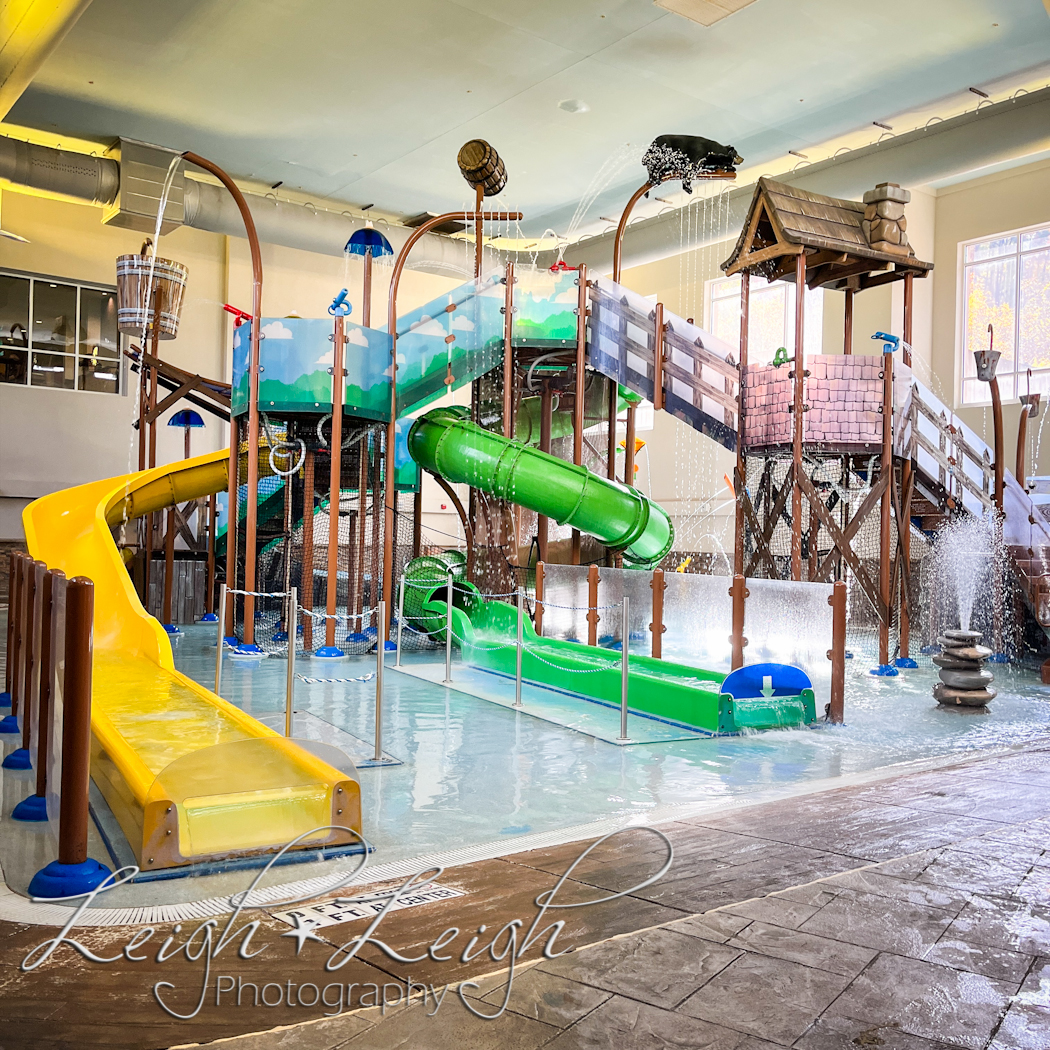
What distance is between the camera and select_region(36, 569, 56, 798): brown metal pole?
166 inches

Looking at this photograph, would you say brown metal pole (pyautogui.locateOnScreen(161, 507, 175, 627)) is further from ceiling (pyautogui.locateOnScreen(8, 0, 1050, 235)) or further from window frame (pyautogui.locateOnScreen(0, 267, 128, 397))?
ceiling (pyautogui.locateOnScreen(8, 0, 1050, 235))

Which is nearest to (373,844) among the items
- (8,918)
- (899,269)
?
(8,918)

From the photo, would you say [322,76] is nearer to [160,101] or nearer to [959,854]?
[160,101]

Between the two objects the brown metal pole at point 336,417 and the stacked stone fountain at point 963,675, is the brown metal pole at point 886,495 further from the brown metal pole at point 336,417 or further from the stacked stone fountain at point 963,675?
the brown metal pole at point 336,417

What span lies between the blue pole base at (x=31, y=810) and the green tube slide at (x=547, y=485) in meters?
6.97

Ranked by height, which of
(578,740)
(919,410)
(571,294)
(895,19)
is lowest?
(578,740)

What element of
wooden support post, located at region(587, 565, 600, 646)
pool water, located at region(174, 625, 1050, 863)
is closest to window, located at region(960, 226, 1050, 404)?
pool water, located at region(174, 625, 1050, 863)

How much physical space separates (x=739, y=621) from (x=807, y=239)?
14.6 ft

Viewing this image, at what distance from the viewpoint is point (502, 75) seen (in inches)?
517

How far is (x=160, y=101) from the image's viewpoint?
46.1 ft

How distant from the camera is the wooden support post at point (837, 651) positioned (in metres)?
7.39

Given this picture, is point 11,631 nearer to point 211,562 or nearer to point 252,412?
point 252,412

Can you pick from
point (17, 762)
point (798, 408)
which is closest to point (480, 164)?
point (798, 408)

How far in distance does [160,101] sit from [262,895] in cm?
1337
